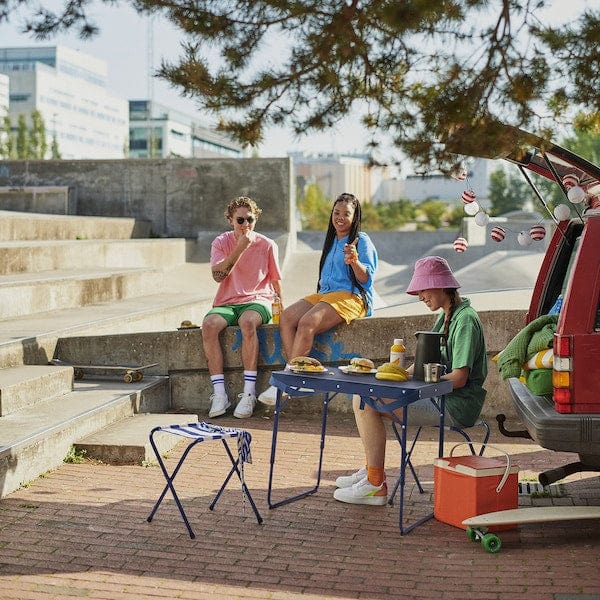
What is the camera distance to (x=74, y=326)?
33.7 feet

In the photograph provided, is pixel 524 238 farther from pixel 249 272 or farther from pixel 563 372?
pixel 249 272

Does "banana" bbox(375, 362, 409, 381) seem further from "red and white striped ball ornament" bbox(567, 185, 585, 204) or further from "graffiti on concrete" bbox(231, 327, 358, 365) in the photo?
"graffiti on concrete" bbox(231, 327, 358, 365)

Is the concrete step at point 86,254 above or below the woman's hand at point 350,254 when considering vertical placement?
below

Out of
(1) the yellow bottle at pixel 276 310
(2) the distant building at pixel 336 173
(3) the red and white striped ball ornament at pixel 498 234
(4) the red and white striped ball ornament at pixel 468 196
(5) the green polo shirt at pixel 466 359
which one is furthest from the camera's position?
(2) the distant building at pixel 336 173

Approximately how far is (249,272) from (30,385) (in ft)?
8.69

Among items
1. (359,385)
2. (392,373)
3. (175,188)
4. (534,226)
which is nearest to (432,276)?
(392,373)

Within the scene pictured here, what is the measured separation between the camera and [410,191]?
18438 centimetres

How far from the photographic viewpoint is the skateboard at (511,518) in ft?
19.1

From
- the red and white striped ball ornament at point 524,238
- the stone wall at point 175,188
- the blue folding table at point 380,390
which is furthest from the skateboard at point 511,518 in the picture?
the stone wall at point 175,188

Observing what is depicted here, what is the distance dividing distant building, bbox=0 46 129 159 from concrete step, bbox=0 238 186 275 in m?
102

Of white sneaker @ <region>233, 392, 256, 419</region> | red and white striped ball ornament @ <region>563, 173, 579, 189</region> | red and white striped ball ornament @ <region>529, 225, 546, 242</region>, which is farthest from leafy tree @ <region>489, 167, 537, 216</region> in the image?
red and white striped ball ornament @ <region>563, 173, 579, 189</region>

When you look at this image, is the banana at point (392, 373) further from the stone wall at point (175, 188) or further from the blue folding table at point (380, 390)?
the stone wall at point (175, 188)

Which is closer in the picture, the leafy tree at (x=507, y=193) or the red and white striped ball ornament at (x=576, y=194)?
the red and white striped ball ornament at (x=576, y=194)

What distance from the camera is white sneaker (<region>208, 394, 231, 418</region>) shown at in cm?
957
